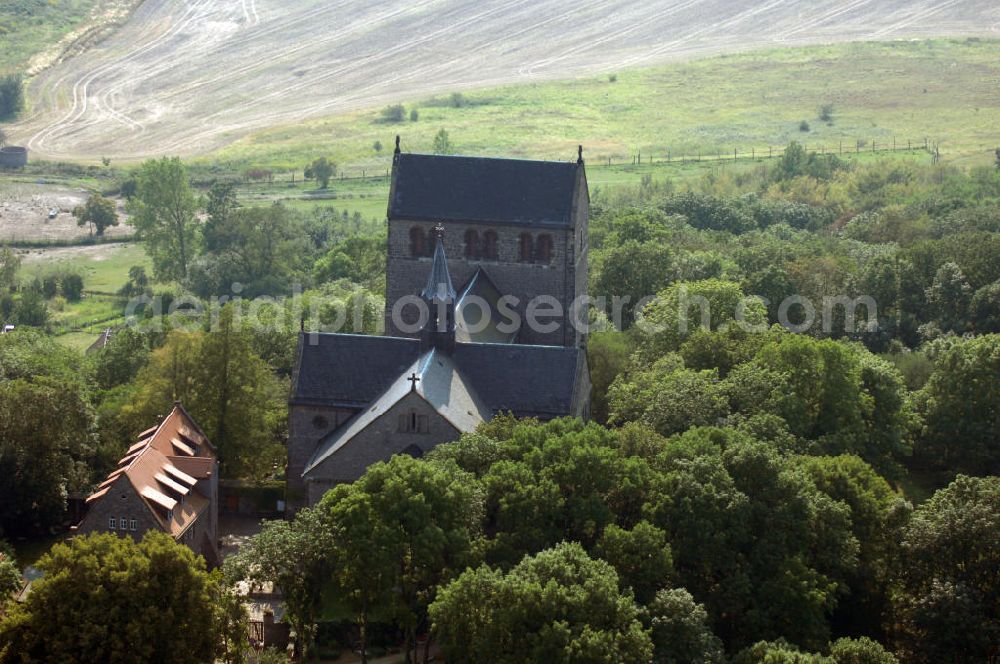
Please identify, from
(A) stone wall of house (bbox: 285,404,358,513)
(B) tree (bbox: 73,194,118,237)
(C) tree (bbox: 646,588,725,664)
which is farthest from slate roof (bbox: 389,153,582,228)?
(B) tree (bbox: 73,194,118,237)

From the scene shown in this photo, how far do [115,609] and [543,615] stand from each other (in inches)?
642

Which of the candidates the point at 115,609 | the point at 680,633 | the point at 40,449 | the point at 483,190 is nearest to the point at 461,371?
the point at 483,190

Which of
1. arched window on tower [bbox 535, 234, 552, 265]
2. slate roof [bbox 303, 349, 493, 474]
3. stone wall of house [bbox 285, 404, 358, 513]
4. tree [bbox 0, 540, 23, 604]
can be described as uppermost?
arched window on tower [bbox 535, 234, 552, 265]

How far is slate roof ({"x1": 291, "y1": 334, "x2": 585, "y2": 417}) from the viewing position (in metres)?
74.6

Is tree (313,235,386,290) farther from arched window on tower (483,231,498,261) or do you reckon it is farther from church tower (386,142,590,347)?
arched window on tower (483,231,498,261)

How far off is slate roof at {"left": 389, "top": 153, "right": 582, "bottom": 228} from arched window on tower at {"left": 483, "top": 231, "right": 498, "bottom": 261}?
1016 millimetres

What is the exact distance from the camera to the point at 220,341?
3418 inches

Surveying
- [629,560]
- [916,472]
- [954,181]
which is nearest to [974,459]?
[916,472]

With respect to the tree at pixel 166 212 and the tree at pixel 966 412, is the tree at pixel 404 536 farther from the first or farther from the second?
the tree at pixel 166 212

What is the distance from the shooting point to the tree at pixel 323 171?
189 meters

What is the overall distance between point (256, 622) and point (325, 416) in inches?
516

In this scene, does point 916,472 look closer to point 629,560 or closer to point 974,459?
point 974,459

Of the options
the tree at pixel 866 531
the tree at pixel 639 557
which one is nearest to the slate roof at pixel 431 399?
the tree at pixel 639 557

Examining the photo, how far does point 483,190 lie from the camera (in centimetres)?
8869
